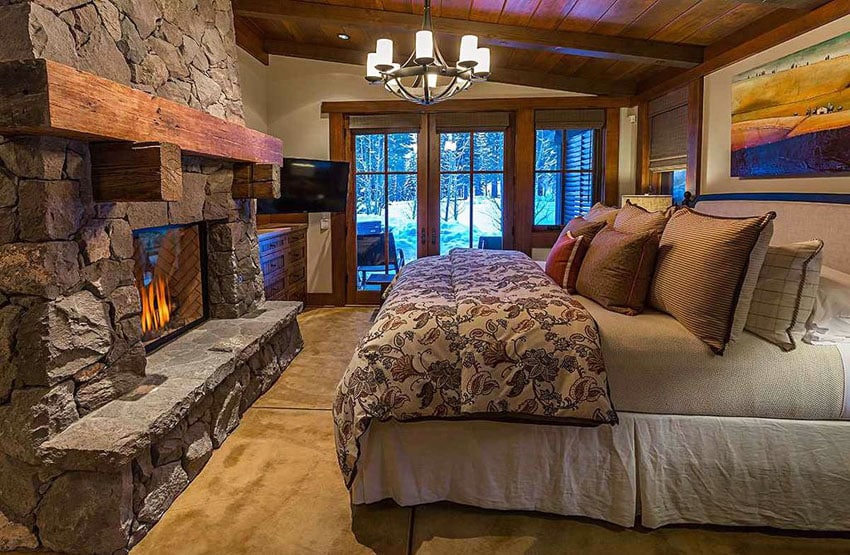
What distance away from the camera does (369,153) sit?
19.8ft

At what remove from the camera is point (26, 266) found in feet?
6.16

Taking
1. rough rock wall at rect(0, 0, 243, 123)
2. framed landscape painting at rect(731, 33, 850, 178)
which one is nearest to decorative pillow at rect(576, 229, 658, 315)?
framed landscape painting at rect(731, 33, 850, 178)

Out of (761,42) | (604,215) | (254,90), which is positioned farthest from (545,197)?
(254,90)

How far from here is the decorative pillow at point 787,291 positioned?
1.99 meters

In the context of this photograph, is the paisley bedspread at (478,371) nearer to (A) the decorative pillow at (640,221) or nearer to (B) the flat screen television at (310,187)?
(A) the decorative pillow at (640,221)

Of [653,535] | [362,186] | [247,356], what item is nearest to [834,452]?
[653,535]

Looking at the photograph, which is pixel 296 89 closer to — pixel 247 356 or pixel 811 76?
pixel 247 356

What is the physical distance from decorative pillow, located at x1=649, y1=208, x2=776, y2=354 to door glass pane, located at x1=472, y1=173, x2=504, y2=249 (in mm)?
3750

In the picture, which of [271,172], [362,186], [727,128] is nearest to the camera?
[271,172]

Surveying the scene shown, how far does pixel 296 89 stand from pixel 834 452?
5.56 metres

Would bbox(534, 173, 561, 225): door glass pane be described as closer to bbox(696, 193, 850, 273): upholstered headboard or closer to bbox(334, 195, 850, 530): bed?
bbox(696, 193, 850, 273): upholstered headboard

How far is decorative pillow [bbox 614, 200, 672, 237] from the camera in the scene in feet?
8.36

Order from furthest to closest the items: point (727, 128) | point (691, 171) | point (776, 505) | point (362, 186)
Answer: point (362, 186)
point (691, 171)
point (727, 128)
point (776, 505)

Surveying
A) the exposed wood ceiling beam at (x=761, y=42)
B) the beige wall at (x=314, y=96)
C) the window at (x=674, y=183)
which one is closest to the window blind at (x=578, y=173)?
the beige wall at (x=314, y=96)
